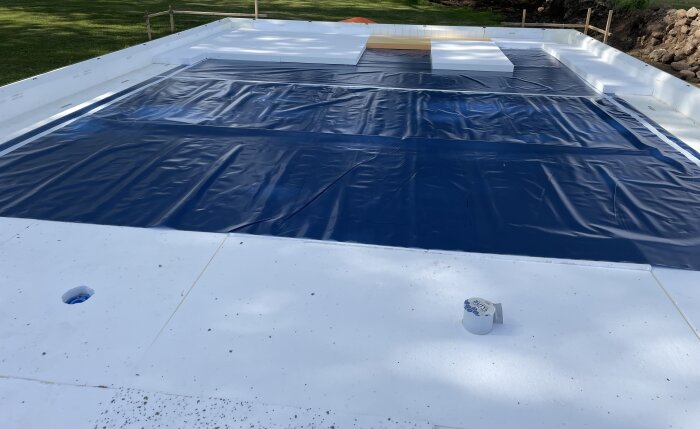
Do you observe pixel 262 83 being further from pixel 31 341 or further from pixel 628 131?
pixel 31 341

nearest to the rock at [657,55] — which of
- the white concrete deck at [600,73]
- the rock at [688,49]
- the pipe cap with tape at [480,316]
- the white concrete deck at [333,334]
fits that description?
the rock at [688,49]

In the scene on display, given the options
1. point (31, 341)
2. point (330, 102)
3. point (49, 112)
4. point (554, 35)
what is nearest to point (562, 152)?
point (330, 102)

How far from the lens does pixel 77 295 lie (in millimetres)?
2312

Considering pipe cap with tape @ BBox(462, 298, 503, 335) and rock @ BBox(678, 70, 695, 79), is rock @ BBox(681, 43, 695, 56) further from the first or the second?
pipe cap with tape @ BBox(462, 298, 503, 335)

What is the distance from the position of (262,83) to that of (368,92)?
1.12 m

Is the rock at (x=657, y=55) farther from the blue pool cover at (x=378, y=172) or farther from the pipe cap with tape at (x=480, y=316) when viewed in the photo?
the pipe cap with tape at (x=480, y=316)

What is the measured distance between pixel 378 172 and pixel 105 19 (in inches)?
427

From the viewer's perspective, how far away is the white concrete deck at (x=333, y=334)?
5.90 ft

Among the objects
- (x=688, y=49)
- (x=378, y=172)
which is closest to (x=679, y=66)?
(x=688, y=49)

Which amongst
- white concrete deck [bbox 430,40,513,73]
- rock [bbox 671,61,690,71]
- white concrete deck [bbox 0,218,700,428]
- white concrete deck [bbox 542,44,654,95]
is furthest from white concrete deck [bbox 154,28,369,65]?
rock [bbox 671,61,690,71]

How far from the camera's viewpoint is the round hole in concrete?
7.47 feet

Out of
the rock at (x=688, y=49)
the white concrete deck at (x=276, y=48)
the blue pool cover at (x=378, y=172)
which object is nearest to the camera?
the blue pool cover at (x=378, y=172)

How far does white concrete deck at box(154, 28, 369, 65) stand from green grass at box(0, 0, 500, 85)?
222 cm

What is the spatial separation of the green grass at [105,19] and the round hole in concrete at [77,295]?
5.69 meters
